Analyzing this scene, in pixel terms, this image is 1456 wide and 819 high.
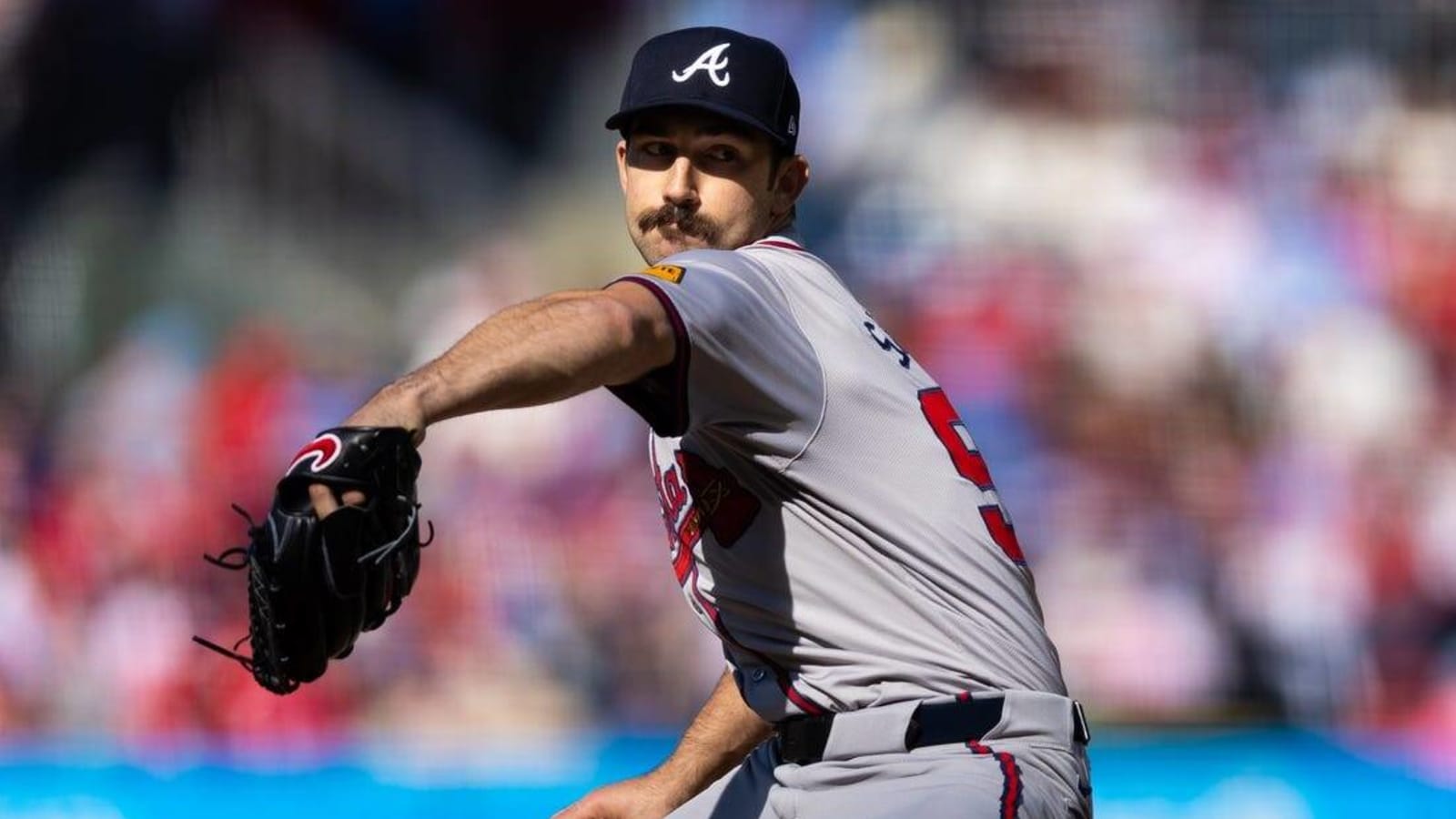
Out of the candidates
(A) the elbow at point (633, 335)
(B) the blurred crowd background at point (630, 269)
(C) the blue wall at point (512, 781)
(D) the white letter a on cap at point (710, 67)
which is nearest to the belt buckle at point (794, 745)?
(A) the elbow at point (633, 335)

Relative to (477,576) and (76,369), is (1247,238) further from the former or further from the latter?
(76,369)

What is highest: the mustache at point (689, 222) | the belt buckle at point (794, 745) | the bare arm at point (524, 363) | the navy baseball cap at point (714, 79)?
the navy baseball cap at point (714, 79)

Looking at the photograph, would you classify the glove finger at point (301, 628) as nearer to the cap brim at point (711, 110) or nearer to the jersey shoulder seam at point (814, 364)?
the jersey shoulder seam at point (814, 364)

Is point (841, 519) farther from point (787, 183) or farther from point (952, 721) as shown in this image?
point (787, 183)

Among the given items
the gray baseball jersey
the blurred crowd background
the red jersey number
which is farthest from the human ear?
the blurred crowd background

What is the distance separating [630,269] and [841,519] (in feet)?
17.2

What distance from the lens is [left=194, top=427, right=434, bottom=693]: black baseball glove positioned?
2.07m

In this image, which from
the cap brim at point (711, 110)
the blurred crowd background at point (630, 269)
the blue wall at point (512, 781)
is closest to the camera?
the cap brim at point (711, 110)

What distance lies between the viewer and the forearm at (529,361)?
82.6 inches

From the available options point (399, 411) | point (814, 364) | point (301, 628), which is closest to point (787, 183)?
point (814, 364)

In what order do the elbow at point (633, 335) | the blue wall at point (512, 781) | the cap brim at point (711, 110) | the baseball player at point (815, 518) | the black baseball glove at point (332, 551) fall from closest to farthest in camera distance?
the black baseball glove at point (332, 551), the elbow at point (633, 335), the baseball player at point (815, 518), the cap brim at point (711, 110), the blue wall at point (512, 781)

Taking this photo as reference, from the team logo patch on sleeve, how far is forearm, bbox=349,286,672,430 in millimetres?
101

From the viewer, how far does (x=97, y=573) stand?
7699 millimetres

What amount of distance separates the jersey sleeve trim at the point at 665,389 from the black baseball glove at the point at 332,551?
0.31 metres
